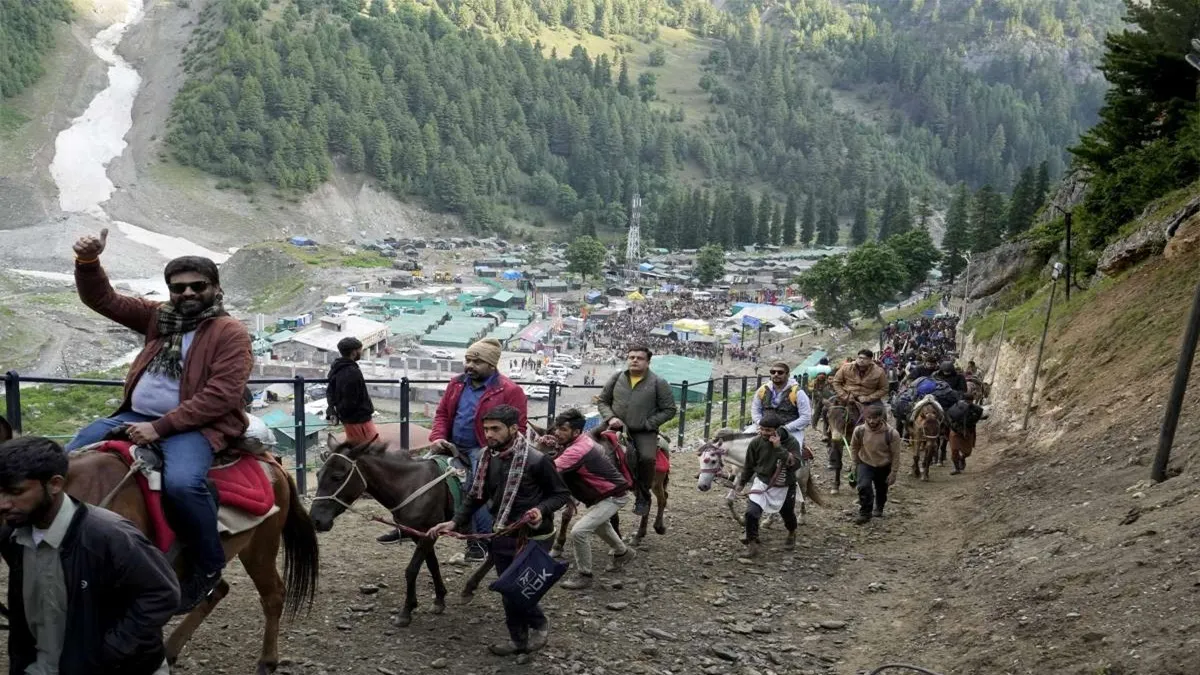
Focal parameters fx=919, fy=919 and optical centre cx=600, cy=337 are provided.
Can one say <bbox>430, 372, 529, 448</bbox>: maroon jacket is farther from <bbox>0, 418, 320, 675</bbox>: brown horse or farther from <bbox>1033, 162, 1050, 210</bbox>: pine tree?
<bbox>1033, 162, 1050, 210</bbox>: pine tree

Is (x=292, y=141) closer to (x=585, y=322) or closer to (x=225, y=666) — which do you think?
(x=585, y=322)

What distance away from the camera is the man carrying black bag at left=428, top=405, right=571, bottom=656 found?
19.0 feet

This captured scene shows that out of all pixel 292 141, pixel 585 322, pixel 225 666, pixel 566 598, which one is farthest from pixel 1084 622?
pixel 292 141

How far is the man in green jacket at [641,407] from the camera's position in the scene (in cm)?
845

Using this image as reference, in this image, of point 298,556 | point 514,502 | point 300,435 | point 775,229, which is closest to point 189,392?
point 298,556

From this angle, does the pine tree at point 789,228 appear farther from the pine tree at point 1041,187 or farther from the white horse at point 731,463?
the white horse at point 731,463

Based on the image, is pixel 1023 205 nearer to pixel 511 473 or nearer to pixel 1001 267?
pixel 1001 267

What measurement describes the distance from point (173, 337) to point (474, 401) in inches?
106

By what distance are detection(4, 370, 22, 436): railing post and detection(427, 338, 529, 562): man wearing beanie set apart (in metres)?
2.93

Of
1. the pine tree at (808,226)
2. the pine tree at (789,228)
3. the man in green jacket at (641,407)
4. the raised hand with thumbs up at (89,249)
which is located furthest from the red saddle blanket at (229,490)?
the pine tree at (808,226)

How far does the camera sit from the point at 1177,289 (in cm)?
1422

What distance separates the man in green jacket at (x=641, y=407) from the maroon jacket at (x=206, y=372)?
434 cm

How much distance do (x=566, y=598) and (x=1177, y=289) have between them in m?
11.9

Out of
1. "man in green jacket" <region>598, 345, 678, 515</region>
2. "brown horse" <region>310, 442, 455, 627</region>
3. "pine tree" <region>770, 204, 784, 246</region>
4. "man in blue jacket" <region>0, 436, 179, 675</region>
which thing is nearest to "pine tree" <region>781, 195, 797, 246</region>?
"pine tree" <region>770, 204, 784, 246</region>
